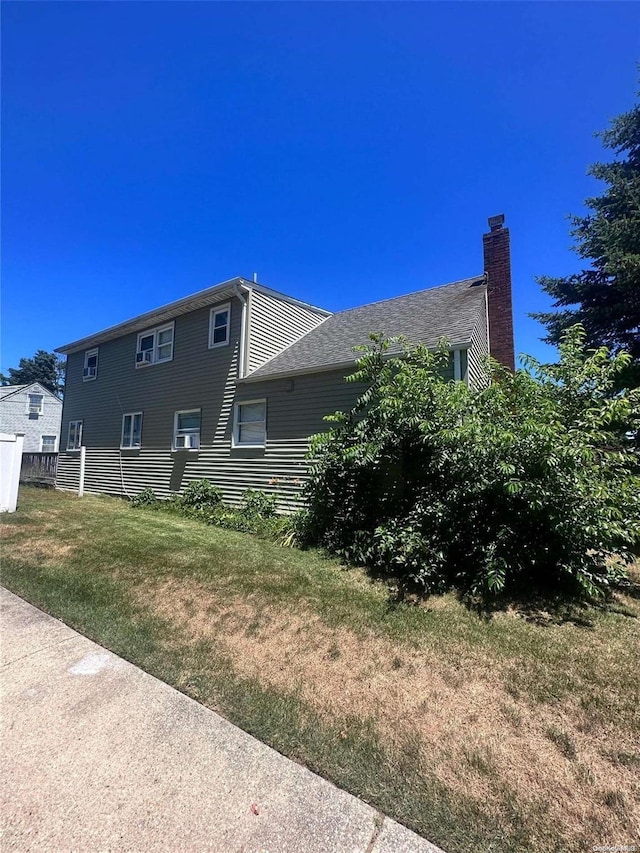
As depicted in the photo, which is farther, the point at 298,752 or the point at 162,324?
the point at 162,324

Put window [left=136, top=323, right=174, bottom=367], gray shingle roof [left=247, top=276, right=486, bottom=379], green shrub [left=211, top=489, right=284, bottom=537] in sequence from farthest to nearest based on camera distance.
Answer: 1. window [left=136, top=323, right=174, bottom=367]
2. gray shingle roof [left=247, top=276, right=486, bottom=379]
3. green shrub [left=211, top=489, right=284, bottom=537]

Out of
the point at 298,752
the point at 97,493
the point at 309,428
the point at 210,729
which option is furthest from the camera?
the point at 97,493

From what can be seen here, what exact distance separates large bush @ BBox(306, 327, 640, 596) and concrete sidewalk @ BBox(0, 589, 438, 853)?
2.93 meters

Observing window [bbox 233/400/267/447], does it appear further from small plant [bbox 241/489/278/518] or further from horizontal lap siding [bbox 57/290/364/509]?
small plant [bbox 241/489/278/518]

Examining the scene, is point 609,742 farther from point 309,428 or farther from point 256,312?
point 256,312

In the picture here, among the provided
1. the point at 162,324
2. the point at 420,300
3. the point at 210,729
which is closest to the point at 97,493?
the point at 162,324

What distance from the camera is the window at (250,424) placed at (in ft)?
37.2

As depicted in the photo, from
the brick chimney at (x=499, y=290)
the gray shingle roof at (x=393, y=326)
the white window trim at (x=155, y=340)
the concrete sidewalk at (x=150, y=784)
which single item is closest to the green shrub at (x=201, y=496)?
the gray shingle roof at (x=393, y=326)

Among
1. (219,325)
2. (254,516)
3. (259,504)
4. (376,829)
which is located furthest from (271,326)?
(376,829)

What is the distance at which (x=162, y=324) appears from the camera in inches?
568

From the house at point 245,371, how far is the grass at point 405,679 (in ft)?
16.5

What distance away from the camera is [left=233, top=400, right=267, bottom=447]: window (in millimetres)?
11332

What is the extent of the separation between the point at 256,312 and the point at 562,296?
318 inches

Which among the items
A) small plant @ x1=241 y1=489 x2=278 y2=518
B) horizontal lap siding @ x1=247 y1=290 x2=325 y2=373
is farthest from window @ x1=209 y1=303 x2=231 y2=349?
small plant @ x1=241 y1=489 x2=278 y2=518
